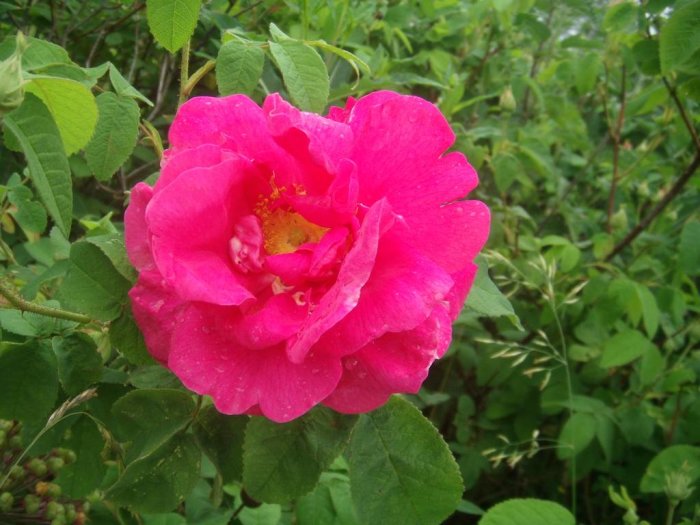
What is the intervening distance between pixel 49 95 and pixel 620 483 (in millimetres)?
2032

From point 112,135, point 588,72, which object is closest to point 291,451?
point 112,135

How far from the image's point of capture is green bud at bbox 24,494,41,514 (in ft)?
3.62

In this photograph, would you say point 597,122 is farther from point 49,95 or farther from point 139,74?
point 49,95

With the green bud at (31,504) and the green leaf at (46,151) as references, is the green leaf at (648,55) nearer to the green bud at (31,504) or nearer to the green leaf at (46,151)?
the green leaf at (46,151)

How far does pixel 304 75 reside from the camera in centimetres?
90

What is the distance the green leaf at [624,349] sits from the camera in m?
1.85

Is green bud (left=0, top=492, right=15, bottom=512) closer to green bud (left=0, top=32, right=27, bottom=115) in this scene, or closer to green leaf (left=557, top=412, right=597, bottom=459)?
green bud (left=0, top=32, right=27, bottom=115)

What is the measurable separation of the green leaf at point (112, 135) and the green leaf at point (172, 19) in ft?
0.32

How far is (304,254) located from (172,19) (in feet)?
1.13

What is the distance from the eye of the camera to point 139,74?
206cm

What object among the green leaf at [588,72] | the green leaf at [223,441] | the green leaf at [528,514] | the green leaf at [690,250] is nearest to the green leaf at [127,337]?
the green leaf at [223,441]

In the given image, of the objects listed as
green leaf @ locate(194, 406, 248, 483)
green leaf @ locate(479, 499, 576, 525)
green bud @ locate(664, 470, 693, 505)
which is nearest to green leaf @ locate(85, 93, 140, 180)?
green leaf @ locate(194, 406, 248, 483)

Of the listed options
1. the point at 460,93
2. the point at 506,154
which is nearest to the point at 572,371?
the point at 506,154

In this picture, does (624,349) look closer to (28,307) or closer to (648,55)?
(648,55)
